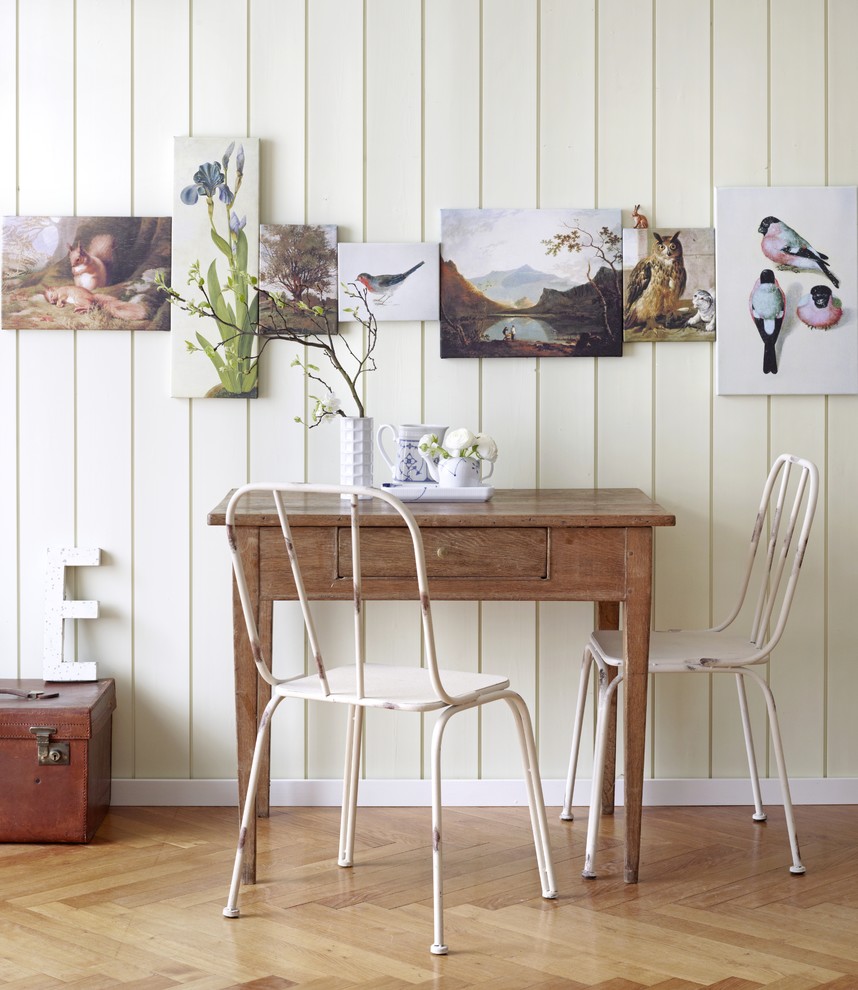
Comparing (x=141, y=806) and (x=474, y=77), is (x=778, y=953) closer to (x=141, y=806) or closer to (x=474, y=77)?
(x=141, y=806)

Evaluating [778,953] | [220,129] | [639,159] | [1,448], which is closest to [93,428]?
[1,448]

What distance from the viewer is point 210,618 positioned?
2.89 metres

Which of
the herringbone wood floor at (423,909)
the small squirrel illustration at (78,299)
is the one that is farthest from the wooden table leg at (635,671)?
the small squirrel illustration at (78,299)

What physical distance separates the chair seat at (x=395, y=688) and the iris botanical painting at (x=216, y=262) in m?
0.92

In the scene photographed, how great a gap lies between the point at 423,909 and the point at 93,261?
173 centimetres

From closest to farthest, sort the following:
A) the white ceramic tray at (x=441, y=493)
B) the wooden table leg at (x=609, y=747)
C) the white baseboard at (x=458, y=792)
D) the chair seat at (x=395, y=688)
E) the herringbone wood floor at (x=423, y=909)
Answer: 1. the herringbone wood floor at (x=423, y=909)
2. the chair seat at (x=395, y=688)
3. the white ceramic tray at (x=441, y=493)
4. the wooden table leg at (x=609, y=747)
5. the white baseboard at (x=458, y=792)

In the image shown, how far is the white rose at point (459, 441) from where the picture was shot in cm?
256

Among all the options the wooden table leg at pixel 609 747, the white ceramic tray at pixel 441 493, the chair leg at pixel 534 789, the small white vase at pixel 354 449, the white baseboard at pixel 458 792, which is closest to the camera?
the chair leg at pixel 534 789

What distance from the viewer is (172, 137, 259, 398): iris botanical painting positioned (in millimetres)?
2836

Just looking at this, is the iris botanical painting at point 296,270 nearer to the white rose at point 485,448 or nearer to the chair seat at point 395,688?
the white rose at point 485,448

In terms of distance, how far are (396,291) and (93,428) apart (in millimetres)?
840

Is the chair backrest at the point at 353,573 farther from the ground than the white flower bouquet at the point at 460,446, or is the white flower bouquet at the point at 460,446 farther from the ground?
the white flower bouquet at the point at 460,446

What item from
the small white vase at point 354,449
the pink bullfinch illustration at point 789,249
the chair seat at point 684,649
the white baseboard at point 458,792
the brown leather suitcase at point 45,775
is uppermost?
the pink bullfinch illustration at point 789,249

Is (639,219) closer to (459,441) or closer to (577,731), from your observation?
(459,441)
